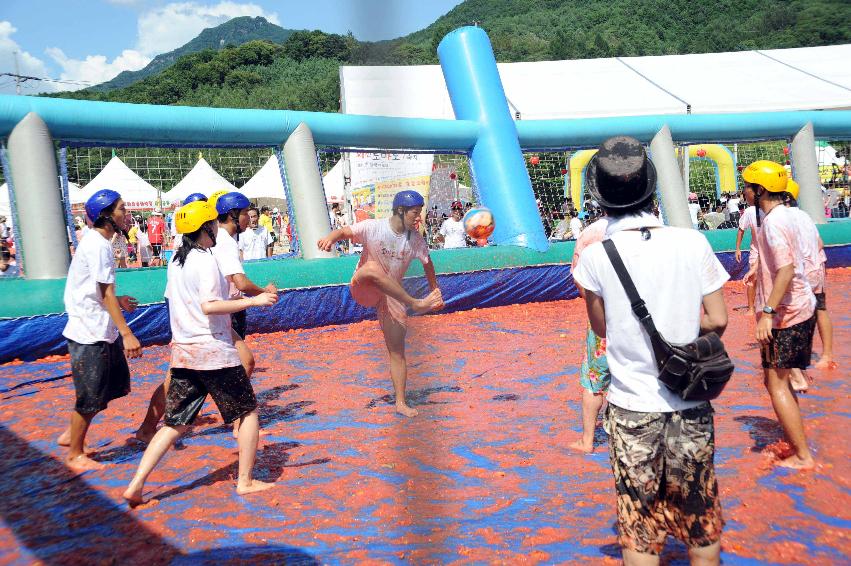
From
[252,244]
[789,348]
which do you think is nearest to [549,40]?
[252,244]

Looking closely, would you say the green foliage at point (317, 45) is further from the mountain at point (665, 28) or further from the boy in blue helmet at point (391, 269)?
the mountain at point (665, 28)

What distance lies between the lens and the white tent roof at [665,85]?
67.3ft

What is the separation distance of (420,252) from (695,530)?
9.28ft

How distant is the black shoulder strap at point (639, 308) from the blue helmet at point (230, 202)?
11.4 ft

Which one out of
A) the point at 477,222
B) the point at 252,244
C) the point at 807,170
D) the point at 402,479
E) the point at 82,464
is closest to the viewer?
the point at 402,479

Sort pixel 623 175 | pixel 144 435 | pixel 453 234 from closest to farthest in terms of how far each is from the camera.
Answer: pixel 623 175 < pixel 144 435 < pixel 453 234

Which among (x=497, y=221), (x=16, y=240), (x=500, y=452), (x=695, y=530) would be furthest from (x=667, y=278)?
(x=497, y=221)

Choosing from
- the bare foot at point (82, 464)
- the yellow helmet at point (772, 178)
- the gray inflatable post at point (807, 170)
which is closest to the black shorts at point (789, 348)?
the yellow helmet at point (772, 178)

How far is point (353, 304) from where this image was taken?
9570 mm

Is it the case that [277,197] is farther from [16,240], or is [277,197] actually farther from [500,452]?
[500,452]

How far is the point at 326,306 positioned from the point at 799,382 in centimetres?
544

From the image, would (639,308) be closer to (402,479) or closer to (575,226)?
(402,479)

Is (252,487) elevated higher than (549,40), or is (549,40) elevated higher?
(549,40)

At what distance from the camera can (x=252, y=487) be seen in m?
4.04
